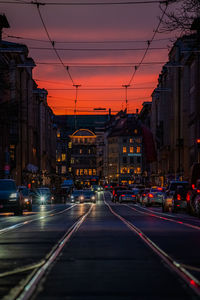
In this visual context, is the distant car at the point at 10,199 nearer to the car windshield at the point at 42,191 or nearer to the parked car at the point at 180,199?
the parked car at the point at 180,199

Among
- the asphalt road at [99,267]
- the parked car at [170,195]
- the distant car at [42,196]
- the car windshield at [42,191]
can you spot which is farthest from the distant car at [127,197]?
the asphalt road at [99,267]

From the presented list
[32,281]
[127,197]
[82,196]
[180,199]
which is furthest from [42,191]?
[32,281]

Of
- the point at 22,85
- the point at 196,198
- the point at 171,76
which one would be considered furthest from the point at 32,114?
the point at 196,198

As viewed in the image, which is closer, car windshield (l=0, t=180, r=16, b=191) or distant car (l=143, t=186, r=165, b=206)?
car windshield (l=0, t=180, r=16, b=191)

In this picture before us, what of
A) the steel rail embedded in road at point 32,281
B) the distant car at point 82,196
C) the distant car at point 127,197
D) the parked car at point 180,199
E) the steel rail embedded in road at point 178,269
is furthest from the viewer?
the distant car at point 82,196

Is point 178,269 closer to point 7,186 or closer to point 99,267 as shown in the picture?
point 99,267

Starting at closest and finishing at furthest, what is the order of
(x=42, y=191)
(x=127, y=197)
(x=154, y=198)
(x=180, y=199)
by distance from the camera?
(x=180, y=199)
(x=154, y=198)
(x=42, y=191)
(x=127, y=197)

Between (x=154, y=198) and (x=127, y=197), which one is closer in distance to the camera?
(x=154, y=198)

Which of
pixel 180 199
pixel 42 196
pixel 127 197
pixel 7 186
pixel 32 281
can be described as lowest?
pixel 32 281

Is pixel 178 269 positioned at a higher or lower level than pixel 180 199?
lower

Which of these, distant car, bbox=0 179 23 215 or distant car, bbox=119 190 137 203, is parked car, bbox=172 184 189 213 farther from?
distant car, bbox=119 190 137 203

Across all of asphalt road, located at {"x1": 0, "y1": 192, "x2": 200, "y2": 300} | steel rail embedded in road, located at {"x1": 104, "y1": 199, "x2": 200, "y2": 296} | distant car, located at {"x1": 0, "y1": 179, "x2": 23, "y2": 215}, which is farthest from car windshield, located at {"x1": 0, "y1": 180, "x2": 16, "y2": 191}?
steel rail embedded in road, located at {"x1": 104, "y1": 199, "x2": 200, "y2": 296}

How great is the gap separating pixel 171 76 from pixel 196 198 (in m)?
78.1

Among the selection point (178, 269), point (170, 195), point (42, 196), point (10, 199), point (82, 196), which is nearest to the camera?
point (178, 269)
